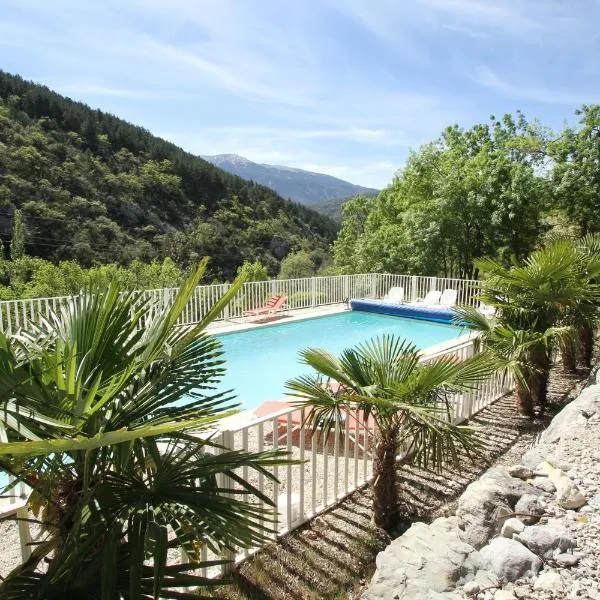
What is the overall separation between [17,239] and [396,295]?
1046 inches

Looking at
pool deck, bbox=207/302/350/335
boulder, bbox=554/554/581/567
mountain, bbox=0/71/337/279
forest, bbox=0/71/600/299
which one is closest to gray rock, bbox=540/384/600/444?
boulder, bbox=554/554/581/567

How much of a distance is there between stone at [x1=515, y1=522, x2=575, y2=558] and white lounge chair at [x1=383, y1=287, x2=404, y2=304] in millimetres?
10807

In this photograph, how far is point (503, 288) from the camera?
509 centimetres

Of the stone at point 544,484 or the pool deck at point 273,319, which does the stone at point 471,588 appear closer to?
the stone at point 544,484

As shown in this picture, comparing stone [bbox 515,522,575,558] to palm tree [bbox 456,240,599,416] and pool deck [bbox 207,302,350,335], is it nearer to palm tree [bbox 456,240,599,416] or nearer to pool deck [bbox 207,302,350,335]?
palm tree [bbox 456,240,599,416]

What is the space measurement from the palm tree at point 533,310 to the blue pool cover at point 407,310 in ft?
21.1

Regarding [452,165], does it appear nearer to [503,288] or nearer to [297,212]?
[503,288]

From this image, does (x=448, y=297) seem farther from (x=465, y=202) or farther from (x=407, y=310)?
(x=465, y=202)

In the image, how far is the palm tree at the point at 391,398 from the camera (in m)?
2.54

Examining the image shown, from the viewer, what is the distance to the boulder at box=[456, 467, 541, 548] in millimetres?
2713

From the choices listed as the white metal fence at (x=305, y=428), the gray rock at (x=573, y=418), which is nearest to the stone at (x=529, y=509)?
the white metal fence at (x=305, y=428)

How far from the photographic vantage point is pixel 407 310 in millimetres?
12500

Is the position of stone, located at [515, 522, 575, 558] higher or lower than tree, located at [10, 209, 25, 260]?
lower

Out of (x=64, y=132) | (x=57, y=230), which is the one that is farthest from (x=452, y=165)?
(x=64, y=132)
